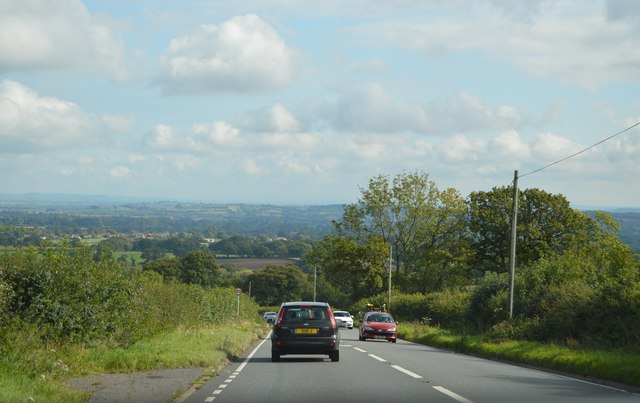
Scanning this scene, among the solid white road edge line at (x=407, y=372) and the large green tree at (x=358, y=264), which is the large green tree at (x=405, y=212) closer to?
the large green tree at (x=358, y=264)

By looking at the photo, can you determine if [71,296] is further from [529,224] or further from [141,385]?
[529,224]

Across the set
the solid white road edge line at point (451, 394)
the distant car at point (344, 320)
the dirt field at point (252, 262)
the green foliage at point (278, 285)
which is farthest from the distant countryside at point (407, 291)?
the dirt field at point (252, 262)

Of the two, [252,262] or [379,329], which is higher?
[379,329]

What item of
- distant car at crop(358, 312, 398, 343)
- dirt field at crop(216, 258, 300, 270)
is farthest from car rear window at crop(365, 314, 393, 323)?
dirt field at crop(216, 258, 300, 270)

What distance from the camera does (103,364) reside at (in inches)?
756

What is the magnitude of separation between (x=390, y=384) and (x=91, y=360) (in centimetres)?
677

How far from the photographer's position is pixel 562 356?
79.6 ft

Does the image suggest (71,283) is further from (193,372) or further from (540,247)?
(540,247)

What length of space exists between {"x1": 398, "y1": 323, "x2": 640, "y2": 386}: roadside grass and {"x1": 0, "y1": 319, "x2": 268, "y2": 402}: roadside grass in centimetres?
915

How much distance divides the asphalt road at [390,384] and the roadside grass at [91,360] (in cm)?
134

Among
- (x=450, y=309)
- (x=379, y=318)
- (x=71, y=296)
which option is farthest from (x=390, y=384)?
(x=450, y=309)

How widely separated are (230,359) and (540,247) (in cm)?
5308

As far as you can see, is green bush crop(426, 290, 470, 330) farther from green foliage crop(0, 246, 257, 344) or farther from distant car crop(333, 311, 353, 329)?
green foliage crop(0, 246, 257, 344)

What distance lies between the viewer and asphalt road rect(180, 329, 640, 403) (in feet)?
49.3
